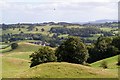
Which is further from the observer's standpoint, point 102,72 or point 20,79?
point 102,72

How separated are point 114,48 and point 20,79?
5640cm

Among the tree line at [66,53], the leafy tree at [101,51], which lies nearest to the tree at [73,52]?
the tree line at [66,53]

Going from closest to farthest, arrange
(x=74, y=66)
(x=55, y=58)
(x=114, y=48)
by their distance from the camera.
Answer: (x=74, y=66) < (x=55, y=58) < (x=114, y=48)

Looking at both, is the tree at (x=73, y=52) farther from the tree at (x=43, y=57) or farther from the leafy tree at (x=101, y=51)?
the leafy tree at (x=101, y=51)

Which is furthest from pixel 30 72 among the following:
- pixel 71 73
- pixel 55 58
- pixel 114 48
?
pixel 114 48

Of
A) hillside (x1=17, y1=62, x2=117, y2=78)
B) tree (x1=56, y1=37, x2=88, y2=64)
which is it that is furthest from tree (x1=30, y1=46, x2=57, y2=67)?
hillside (x1=17, y1=62, x2=117, y2=78)

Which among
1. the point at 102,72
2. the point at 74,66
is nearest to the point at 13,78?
the point at 74,66

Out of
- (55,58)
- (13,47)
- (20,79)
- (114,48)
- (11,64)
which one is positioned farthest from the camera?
(13,47)

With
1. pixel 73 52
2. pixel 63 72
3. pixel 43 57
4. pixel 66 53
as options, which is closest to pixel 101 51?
pixel 73 52

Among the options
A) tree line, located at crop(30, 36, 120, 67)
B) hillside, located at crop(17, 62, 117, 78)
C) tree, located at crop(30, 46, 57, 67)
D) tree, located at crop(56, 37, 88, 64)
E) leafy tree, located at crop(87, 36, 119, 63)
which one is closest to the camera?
hillside, located at crop(17, 62, 117, 78)

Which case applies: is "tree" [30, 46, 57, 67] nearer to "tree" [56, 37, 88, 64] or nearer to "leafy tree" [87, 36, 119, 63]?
"tree" [56, 37, 88, 64]

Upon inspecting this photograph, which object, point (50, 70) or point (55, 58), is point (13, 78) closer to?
point (50, 70)

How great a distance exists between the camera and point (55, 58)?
72.9 metres

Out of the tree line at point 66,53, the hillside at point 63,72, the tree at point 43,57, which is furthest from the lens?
the tree line at point 66,53
